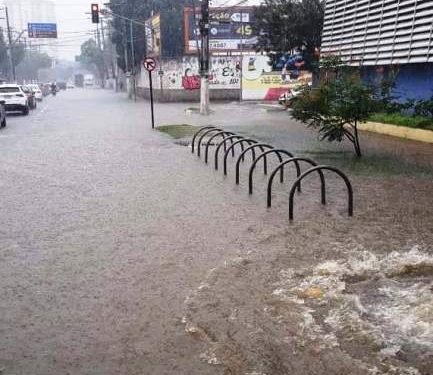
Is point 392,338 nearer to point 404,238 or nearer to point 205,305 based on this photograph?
point 205,305

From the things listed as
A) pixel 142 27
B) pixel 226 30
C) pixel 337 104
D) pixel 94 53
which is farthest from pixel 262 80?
pixel 94 53

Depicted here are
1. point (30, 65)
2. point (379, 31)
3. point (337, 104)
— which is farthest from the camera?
point (30, 65)

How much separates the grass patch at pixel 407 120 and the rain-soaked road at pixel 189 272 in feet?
17.6

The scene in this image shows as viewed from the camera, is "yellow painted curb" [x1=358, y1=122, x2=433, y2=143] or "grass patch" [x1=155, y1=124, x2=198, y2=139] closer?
"yellow painted curb" [x1=358, y1=122, x2=433, y2=143]

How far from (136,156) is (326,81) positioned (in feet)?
15.8

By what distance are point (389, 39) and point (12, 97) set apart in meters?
18.2

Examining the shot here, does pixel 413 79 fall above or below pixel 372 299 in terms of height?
above

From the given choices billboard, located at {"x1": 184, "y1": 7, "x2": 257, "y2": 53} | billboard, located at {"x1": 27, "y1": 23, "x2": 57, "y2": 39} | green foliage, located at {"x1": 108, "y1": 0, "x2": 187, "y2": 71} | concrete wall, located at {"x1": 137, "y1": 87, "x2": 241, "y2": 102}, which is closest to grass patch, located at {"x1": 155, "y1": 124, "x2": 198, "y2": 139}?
concrete wall, located at {"x1": 137, "y1": 87, "x2": 241, "y2": 102}

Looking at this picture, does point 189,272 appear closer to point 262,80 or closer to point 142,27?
point 262,80

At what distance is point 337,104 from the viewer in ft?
36.1

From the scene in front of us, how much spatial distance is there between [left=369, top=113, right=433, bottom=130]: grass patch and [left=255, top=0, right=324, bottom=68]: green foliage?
409 inches

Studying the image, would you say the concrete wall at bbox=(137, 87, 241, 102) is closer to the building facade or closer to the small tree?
the building facade

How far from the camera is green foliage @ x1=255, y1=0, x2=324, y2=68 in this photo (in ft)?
84.1

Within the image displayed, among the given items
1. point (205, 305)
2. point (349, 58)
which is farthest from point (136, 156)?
point (349, 58)
